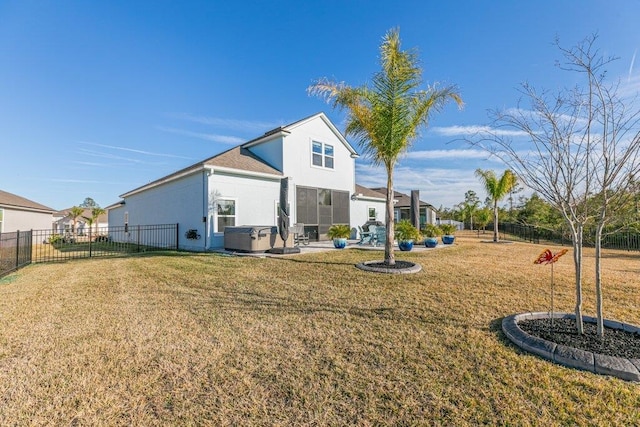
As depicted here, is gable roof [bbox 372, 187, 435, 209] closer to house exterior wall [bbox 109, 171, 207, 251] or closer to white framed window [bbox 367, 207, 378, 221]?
white framed window [bbox 367, 207, 378, 221]

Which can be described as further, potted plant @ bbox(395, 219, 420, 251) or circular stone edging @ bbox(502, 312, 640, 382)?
potted plant @ bbox(395, 219, 420, 251)

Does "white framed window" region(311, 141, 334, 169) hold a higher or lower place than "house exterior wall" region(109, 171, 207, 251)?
higher

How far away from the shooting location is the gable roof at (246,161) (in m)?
12.8

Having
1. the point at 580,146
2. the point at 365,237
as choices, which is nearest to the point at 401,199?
the point at 365,237

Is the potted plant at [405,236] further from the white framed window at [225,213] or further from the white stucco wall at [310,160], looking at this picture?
the white framed window at [225,213]

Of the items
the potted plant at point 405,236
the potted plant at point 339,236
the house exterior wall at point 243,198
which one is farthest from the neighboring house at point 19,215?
the potted plant at point 405,236

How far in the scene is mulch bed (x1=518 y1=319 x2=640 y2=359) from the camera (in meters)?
2.94

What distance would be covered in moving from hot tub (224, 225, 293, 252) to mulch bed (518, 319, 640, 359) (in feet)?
31.1

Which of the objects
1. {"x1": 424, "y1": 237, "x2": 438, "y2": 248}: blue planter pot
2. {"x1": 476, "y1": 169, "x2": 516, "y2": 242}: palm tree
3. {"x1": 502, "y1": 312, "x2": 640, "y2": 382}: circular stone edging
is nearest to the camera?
{"x1": 502, "y1": 312, "x2": 640, "y2": 382}: circular stone edging

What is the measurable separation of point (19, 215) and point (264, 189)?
21.5 m

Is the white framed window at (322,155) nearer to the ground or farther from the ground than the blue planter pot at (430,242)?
farther from the ground

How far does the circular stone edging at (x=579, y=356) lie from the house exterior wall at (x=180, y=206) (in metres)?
12.0

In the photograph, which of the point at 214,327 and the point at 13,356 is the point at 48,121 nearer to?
the point at 13,356

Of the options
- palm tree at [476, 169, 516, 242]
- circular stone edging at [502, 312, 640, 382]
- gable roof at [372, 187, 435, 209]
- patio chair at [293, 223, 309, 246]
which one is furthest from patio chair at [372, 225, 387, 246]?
gable roof at [372, 187, 435, 209]
